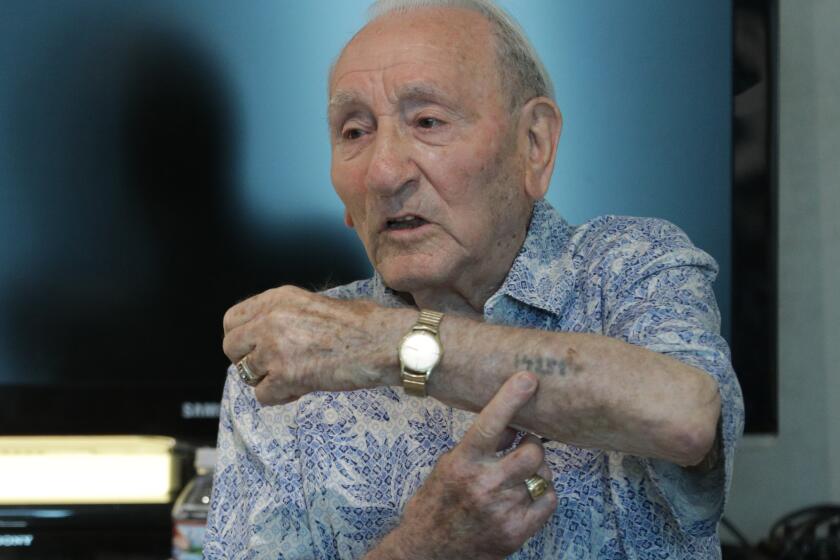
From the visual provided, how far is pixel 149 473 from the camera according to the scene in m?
2.04

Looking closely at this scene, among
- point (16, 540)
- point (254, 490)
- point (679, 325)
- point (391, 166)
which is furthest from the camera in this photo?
point (16, 540)

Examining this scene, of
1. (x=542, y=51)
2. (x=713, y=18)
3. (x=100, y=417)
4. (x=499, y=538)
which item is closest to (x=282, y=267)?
(x=100, y=417)

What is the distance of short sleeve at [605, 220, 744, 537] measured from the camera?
1067 mm

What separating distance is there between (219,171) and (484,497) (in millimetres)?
1111

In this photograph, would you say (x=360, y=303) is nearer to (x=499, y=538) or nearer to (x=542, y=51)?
(x=499, y=538)

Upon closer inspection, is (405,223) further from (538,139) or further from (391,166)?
(538,139)

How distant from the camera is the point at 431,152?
49.4 inches

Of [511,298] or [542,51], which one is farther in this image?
[542,51]

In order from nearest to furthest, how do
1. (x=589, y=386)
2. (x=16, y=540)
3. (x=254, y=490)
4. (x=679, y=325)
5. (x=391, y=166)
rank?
(x=589, y=386) → (x=679, y=325) → (x=391, y=166) → (x=254, y=490) → (x=16, y=540)

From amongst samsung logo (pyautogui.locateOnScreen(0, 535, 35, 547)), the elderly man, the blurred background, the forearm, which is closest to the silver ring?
the elderly man

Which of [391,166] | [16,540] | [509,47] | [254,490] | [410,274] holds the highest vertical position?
[509,47]

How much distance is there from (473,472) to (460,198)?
33cm

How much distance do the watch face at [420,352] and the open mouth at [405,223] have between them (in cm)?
24

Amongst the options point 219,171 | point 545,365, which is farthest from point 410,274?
point 219,171
